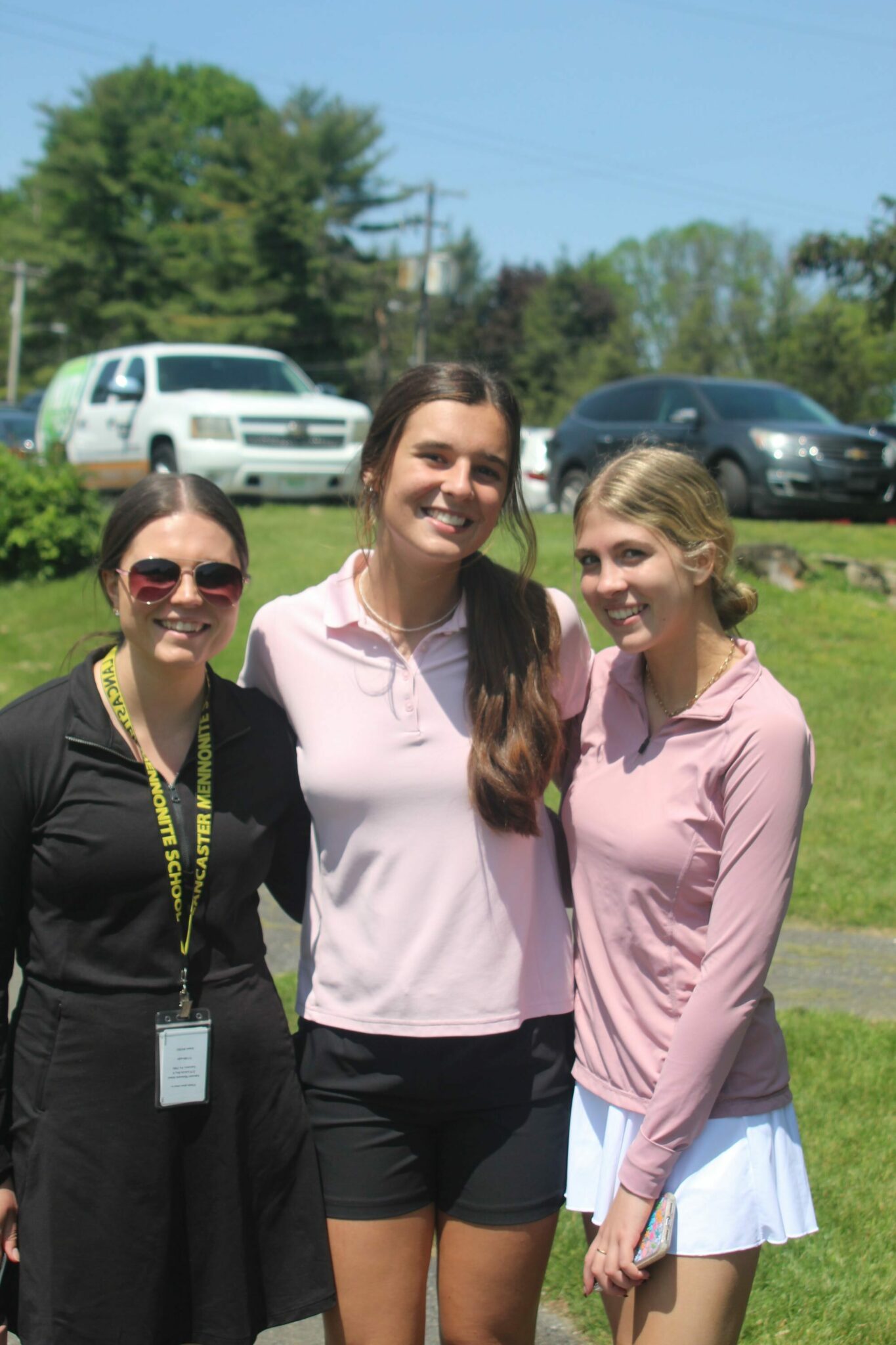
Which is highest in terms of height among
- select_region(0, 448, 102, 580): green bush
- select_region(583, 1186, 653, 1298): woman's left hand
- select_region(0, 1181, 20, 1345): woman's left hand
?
select_region(583, 1186, 653, 1298): woman's left hand

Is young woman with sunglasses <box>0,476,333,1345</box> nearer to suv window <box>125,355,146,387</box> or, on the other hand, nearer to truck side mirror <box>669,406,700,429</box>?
truck side mirror <box>669,406,700,429</box>

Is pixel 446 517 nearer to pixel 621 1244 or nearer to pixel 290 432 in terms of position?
pixel 621 1244

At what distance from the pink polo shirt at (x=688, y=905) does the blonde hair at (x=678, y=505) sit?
11 centimetres

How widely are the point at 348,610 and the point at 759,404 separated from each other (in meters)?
12.1

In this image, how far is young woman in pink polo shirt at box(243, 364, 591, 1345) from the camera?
2.47 meters

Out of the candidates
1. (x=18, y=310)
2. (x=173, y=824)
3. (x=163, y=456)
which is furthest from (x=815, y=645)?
(x=18, y=310)

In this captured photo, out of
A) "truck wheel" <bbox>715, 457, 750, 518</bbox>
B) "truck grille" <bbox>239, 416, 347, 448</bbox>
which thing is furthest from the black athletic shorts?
"truck grille" <bbox>239, 416, 347, 448</bbox>

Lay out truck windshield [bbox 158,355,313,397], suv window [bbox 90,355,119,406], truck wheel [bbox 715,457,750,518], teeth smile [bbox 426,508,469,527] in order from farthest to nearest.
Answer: suv window [bbox 90,355,119,406] → truck windshield [bbox 158,355,313,397] → truck wheel [bbox 715,457,750,518] → teeth smile [bbox 426,508,469,527]

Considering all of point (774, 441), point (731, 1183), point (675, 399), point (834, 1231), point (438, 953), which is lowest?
point (834, 1231)

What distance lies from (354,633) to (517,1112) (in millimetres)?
969

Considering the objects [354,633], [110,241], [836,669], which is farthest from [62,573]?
[110,241]

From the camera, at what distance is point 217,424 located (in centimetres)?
1374

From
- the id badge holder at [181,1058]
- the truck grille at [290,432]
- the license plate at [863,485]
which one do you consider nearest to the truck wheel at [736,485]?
the license plate at [863,485]

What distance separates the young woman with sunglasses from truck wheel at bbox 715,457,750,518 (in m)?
11.3
